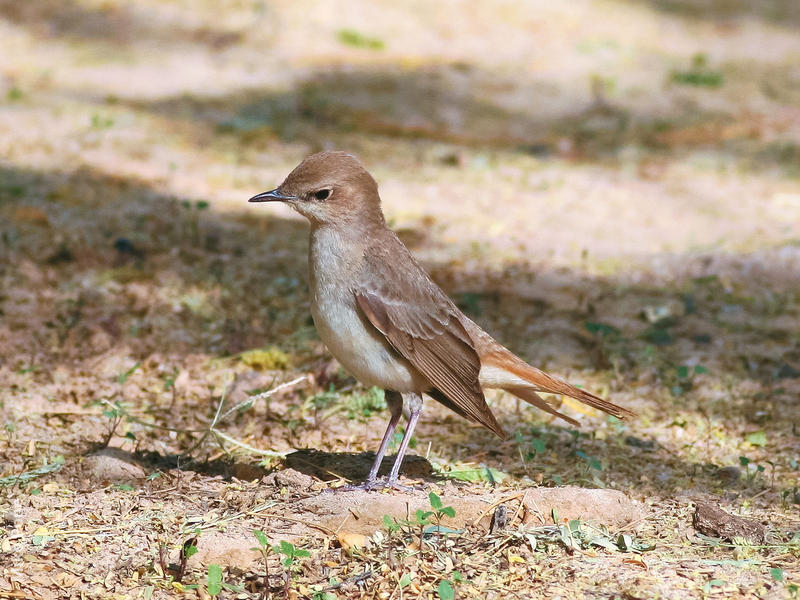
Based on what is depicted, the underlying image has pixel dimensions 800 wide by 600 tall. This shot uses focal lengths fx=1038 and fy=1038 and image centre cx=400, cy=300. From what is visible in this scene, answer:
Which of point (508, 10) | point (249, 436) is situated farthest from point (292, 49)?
point (249, 436)

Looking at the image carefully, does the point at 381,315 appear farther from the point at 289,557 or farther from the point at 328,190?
the point at 289,557

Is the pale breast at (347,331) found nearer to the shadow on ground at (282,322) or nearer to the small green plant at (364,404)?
the shadow on ground at (282,322)

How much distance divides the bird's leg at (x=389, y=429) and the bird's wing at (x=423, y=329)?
214 millimetres

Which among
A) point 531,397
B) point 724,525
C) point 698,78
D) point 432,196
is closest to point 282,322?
point 531,397

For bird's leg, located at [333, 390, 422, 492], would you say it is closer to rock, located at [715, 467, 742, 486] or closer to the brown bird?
the brown bird

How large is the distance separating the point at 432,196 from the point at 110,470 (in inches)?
191

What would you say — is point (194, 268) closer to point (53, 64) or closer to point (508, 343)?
point (508, 343)

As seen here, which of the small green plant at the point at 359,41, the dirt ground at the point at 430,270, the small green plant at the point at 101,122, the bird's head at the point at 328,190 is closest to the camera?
the dirt ground at the point at 430,270

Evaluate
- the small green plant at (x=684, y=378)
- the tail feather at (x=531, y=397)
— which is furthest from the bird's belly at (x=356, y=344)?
the small green plant at (x=684, y=378)

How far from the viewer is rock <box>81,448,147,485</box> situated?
4.84 meters

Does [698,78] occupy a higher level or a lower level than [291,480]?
higher

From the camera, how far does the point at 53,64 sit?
447 inches

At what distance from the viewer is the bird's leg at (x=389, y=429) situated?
4723 mm

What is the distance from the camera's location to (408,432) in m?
4.86
